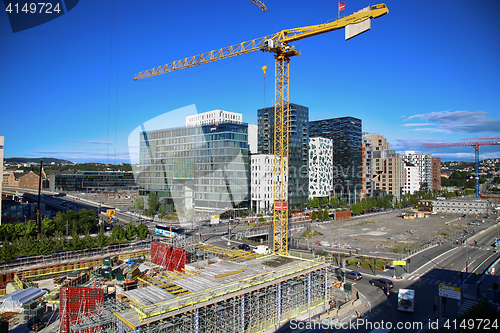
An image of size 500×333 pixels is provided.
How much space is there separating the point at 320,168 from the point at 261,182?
2381cm

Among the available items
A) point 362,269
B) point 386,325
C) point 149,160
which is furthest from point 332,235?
point 149,160

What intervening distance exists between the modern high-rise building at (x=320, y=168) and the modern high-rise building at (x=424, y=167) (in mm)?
68045

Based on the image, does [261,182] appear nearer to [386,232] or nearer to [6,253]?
[386,232]

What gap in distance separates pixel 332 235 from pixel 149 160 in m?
47.2

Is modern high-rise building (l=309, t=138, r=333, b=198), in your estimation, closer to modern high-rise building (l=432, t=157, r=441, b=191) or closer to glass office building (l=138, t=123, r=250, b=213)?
glass office building (l=138, t=123, r=250, b=213)

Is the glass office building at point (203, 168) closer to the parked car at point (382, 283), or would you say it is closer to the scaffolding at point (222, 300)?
the parked car at point (382, 283)

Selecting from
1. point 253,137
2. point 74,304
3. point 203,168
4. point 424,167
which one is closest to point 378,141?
point 424,167

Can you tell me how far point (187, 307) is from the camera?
43.3ft

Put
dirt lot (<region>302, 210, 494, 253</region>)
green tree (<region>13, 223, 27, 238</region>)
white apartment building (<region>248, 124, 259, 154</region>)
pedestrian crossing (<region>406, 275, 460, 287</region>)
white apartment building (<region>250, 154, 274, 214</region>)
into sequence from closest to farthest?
1. pedestrian crossing (<region>406, 275, 460, 287</region>)
2. green tree (<region>13, 223, 27, 238</region>)
3. dirt lot (<region>302, 210, 494, 253</region>)
4. white apartment building (<region>250, 154, 274, 214</region>)
5. white apartment building (<region>248, 124, 259, 154</region>)

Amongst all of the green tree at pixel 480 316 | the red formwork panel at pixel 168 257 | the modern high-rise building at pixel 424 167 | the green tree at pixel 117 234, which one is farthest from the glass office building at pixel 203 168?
the modern high-rise building at pixel 424 167

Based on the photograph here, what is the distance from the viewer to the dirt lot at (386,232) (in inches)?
1726

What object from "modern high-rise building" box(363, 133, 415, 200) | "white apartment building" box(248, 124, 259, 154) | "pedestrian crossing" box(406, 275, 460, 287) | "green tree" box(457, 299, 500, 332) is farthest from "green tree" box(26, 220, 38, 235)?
"modern high-rise building" box(363, 133, 415, 200)

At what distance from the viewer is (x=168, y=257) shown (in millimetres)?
27547

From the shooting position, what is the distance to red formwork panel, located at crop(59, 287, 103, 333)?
15.4m
